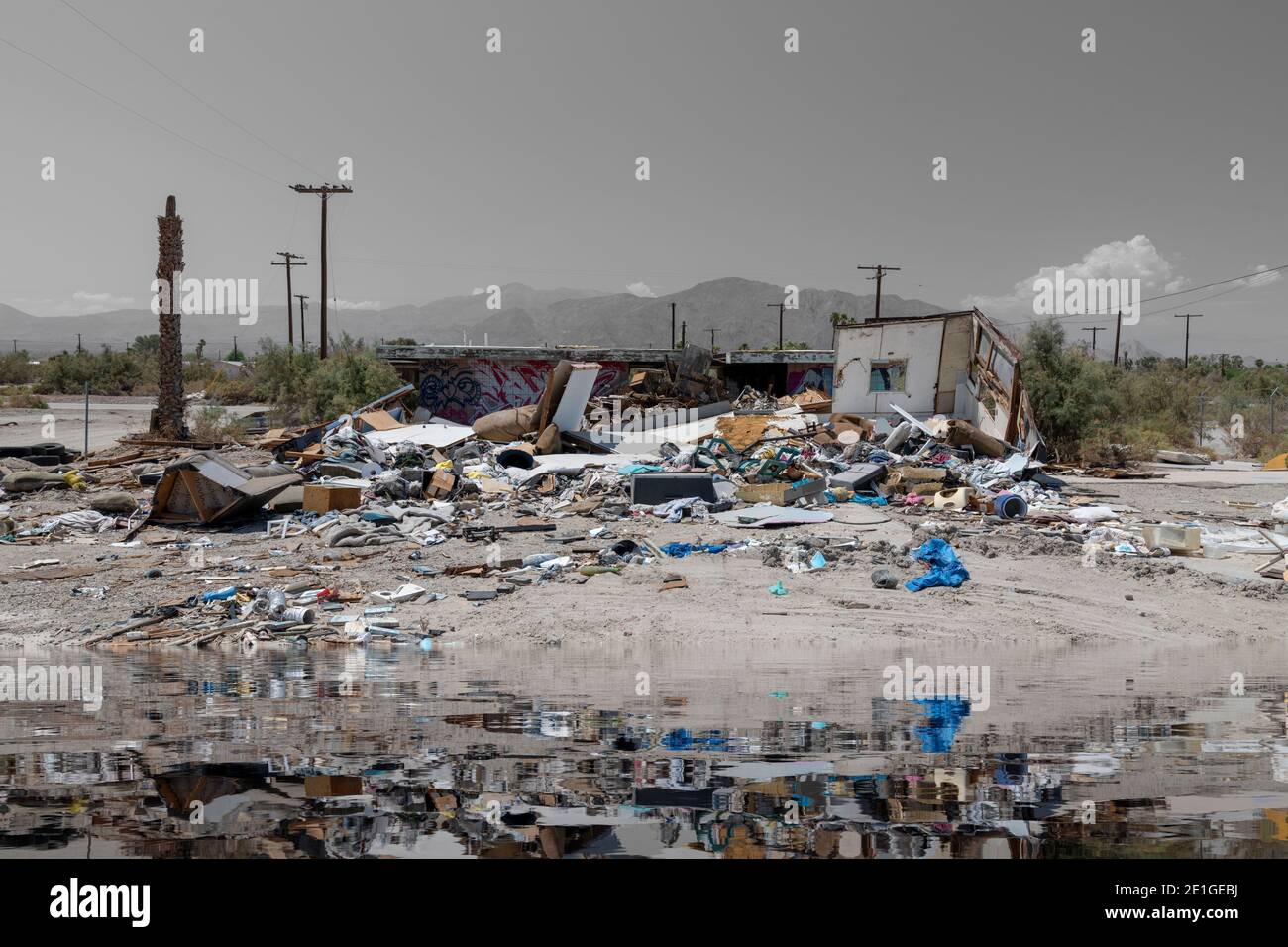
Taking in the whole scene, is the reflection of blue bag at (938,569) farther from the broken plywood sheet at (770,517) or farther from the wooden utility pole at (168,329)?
the wooden utility pole at (168,329)

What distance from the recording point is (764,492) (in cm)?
1402

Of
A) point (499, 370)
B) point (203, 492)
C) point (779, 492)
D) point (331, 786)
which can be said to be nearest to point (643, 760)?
point (331, 786)

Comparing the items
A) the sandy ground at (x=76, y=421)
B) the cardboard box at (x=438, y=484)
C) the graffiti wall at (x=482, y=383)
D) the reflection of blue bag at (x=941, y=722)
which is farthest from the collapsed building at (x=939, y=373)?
the sandy ground at (x=76, y=421)

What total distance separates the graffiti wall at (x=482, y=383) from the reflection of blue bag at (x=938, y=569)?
2244 cm

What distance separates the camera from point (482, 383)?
3131 cm

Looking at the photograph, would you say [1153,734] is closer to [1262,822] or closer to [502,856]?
[1262,822]

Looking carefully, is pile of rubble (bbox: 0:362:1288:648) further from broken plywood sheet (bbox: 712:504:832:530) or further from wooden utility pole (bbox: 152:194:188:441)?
wooden utility pole (bbox: 152:194:188:441)

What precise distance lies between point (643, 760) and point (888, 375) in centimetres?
2053

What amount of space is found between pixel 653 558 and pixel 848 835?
24.0ft

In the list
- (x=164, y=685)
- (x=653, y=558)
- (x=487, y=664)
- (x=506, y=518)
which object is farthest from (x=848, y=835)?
(x=506, y=518)

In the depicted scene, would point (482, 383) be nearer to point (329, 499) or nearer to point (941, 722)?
point (329, 499)

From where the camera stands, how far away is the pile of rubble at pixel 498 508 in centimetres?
924
